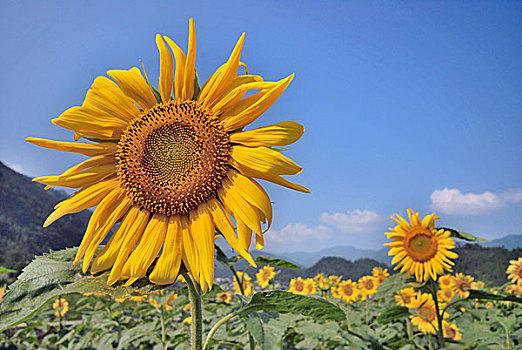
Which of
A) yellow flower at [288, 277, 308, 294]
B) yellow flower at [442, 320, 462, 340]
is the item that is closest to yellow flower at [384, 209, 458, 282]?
yellow flower at [442, 320, 462, 340]

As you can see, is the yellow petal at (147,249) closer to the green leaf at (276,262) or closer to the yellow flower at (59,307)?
the green leaf at (276,262)

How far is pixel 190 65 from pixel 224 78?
0.11 m

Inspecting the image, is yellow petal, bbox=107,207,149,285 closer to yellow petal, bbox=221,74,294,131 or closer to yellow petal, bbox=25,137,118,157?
yellow petal, bbox=25,137,118,157

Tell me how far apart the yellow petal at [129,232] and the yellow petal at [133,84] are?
330 mm

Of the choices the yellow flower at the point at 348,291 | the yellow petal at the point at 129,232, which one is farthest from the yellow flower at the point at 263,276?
the yellow petal at the point at 129,232

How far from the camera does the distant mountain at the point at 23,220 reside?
21.7 metres

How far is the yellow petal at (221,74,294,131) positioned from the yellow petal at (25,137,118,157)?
354 millimetres

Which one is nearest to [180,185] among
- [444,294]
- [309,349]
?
[309,349]

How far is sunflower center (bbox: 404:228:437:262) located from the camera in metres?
3.56

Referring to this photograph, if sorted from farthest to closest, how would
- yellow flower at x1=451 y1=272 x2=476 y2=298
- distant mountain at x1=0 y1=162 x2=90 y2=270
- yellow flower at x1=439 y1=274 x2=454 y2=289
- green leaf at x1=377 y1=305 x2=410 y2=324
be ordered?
distant mountain at x1=0 y1=162 x2=90 y2=270
yellow flower at x1=439 y1=274 x2=454 y2=289
yellow flower at x1=451 y1=272 x2=476 y2=298
green leaf at x1=377 y1=305 x2=410 y2=324

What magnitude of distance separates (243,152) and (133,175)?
331 mm

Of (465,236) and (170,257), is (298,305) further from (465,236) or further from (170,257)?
(465,236)

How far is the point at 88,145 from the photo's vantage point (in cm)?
119

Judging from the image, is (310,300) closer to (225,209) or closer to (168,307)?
(225,209)
